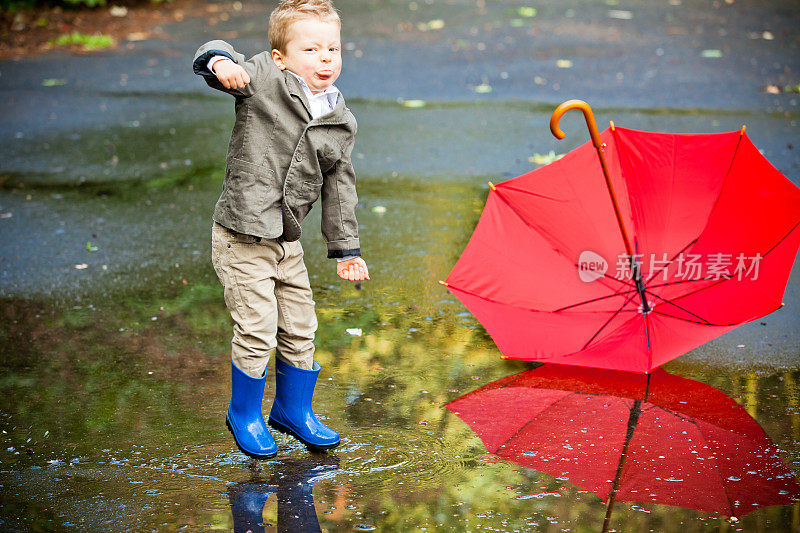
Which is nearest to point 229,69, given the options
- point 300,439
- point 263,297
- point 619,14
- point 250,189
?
point 250,189

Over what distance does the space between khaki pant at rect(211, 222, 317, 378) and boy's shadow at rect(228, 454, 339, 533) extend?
1.14ft

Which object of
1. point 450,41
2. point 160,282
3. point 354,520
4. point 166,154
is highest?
point 450,41

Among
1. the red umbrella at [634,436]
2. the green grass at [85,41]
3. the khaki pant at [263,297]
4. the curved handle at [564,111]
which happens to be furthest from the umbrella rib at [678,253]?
the green grass at [85,41]

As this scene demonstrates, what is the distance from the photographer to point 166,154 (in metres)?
7.62

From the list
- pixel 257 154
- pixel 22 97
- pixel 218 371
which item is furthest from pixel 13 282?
pixel 22 97

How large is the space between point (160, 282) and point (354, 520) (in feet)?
8.57

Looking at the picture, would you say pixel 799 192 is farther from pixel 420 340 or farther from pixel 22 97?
pixel 22 97

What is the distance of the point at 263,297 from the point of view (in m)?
3.22

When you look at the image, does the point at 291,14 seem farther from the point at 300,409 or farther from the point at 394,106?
the point at 394,106

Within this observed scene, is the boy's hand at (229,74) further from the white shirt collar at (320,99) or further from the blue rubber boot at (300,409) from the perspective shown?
the blue rubber boot at (300,409)

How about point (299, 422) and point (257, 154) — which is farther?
point (299, 422)

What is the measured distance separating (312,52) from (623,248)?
1672 millimetres

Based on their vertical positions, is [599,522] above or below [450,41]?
below

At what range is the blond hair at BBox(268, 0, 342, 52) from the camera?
10.0ft
